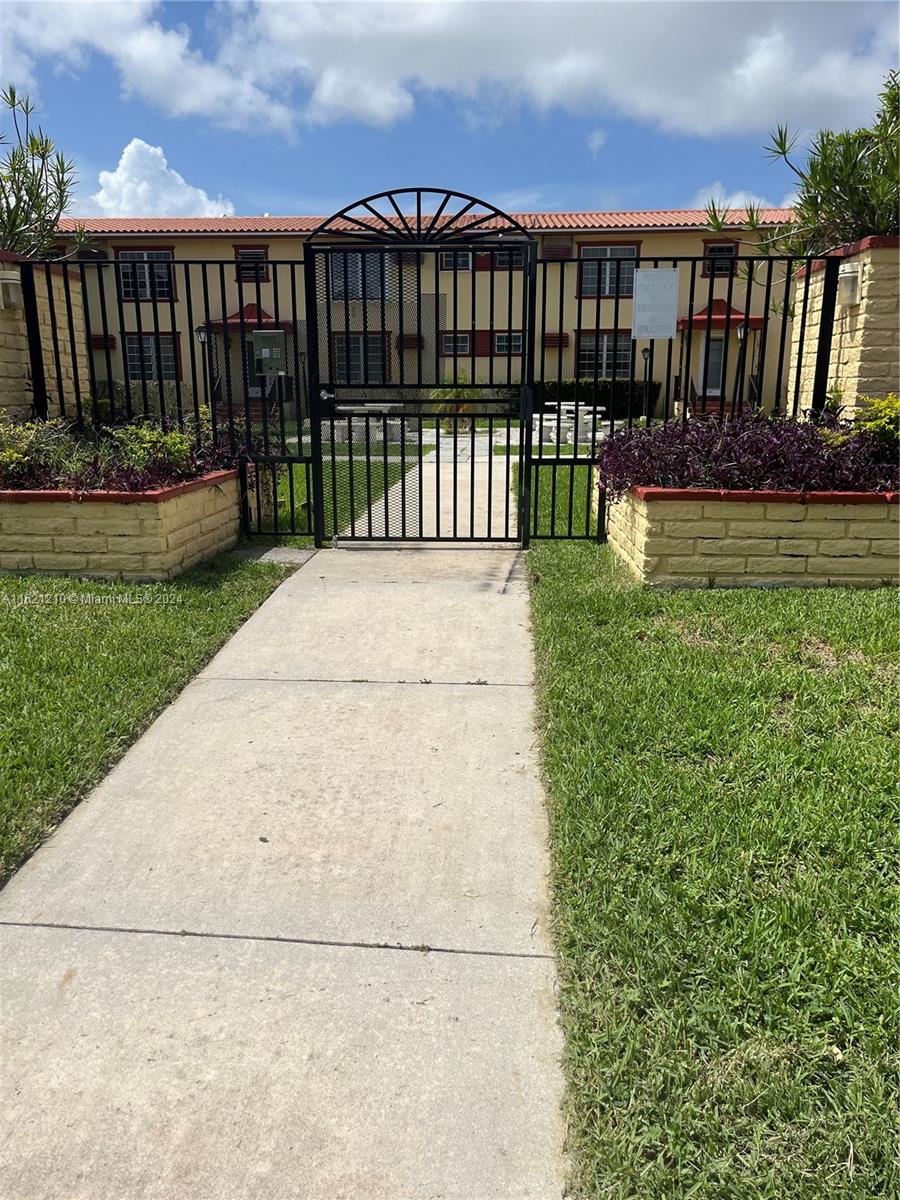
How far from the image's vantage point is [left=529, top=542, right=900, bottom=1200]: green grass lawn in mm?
1600

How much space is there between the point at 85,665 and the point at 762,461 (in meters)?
4.16

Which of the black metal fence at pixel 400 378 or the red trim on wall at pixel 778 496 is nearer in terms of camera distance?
the red trim on wall at pixel 778 496

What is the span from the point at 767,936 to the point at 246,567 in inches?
181

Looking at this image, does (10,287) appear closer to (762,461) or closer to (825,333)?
(762,461)

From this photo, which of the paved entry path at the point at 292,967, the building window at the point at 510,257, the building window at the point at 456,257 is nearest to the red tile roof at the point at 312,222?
the building window at the point at 456,257

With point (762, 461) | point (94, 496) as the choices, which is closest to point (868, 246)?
point (762, 461)

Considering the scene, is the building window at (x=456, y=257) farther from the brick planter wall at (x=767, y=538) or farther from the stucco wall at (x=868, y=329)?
the stucco wall at (x=868, y=329)

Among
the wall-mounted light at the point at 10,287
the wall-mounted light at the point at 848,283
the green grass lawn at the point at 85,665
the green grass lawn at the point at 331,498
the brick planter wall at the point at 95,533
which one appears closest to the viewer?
the green grass lawn at the point at 85,665

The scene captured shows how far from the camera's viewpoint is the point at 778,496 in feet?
16.5

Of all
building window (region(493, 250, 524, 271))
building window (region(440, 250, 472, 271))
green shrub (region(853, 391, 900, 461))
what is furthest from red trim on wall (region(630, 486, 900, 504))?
building window (region(440, 250, 472, 271))

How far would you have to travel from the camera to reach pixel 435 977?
2109 millimetres

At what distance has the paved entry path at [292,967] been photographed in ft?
5.39

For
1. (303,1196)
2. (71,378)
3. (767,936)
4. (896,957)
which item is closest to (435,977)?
(303,1196)

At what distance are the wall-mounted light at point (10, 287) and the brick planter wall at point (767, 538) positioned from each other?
5154 mm
